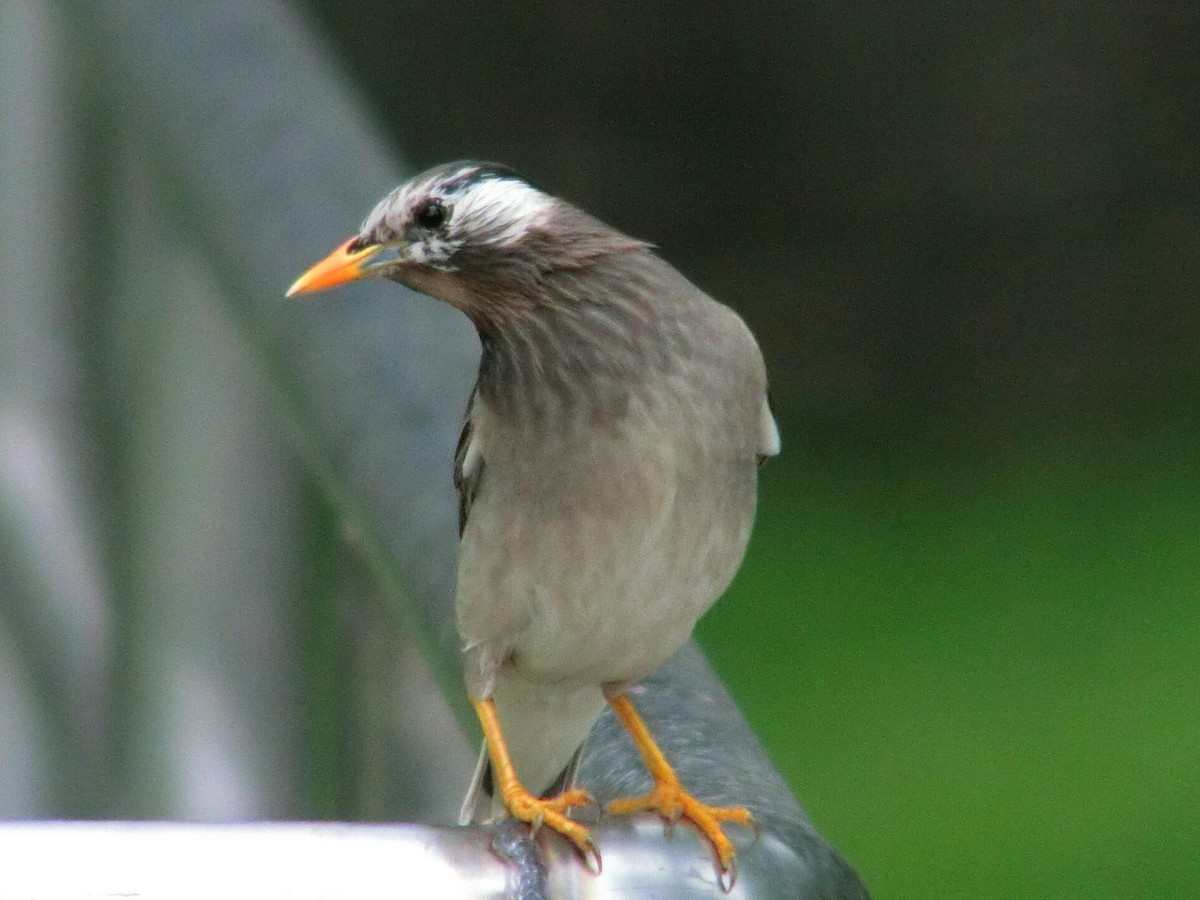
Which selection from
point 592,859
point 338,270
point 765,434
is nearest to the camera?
point 592,859

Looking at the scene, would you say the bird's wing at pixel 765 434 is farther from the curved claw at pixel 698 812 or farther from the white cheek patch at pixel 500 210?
the curved claw at pixel 698 812

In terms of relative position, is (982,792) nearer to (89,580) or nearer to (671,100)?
(671,100)

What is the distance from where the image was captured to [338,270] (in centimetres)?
140

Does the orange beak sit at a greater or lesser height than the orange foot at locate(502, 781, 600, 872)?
greater

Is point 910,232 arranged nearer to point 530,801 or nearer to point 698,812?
point 530,801

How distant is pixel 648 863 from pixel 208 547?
501 mm

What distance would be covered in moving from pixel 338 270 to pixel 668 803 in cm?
45

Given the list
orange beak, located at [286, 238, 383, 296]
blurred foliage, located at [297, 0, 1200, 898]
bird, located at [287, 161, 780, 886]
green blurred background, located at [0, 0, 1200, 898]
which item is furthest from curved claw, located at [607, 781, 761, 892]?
blurred foliage, located at [297, 0, 1200, 898]

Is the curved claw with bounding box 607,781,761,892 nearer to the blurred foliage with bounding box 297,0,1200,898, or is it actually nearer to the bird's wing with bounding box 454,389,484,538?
the bird's wing with bounding box 454,389,484,538

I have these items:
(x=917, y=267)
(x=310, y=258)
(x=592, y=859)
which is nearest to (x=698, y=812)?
(x=592, y=859)

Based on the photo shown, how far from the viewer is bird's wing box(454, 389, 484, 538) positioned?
1.63 metres

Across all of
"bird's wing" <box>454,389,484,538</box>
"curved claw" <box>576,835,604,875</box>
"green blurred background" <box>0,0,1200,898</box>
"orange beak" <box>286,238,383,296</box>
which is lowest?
"green blurred background" <box>0,0,1200,898</box>

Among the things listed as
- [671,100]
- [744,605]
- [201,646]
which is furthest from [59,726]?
[671,100]

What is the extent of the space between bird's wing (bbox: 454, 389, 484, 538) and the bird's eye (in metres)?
0.15
